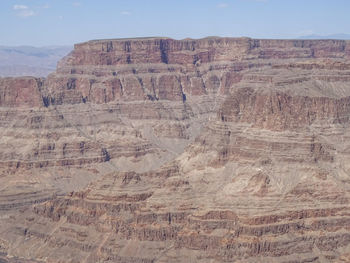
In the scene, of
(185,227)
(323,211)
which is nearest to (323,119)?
(323,211)

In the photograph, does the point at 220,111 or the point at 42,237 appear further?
the point at 220,111

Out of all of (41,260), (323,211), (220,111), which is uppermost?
(220,111)

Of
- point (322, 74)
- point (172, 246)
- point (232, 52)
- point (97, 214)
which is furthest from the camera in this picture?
point (232, 52)

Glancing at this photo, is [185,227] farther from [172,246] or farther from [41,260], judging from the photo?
[41,260]

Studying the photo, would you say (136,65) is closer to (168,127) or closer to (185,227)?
(168,127)

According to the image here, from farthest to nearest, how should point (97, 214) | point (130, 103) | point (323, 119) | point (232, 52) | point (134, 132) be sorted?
point (232, 52)
point (130, 103)
point (134, 132)
point (323, 119)
point (97, 214)

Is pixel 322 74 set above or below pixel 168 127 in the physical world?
above

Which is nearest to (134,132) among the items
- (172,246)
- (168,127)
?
(168,127)
